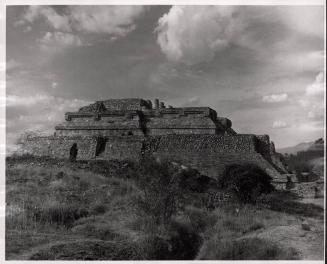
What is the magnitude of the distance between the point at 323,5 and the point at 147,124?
1406 cm

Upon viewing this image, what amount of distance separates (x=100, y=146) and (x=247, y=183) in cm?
843

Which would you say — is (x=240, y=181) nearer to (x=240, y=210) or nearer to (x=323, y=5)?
(x=240, y=210)

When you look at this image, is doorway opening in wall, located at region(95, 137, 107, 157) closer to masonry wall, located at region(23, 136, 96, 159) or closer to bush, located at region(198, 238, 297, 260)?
masonry wall, located at region(23, 136, 96, 159)

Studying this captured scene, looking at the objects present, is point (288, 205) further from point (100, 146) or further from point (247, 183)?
point (100, 146)

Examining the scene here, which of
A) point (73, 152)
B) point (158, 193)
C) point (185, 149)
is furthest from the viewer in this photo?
point (73, 152)

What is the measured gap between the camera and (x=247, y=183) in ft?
38.8

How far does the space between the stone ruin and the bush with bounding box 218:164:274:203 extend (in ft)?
7.30

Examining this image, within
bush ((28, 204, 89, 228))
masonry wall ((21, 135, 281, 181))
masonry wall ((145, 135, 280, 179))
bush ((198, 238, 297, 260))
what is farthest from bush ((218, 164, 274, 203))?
bush ((28, 204, 89, 228))

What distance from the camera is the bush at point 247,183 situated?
11734 millimetres

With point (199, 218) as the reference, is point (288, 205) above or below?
above

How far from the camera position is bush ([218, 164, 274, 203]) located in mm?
11734

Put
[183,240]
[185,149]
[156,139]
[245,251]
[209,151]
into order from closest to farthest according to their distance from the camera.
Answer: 1. [245,251]
2. [183,240]
3. [209,151]
4. [185,149]
5. [156,139]

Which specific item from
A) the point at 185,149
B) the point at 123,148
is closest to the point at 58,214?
the point at 185,149

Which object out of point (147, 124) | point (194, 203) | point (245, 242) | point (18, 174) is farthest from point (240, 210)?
point (147, 124)
